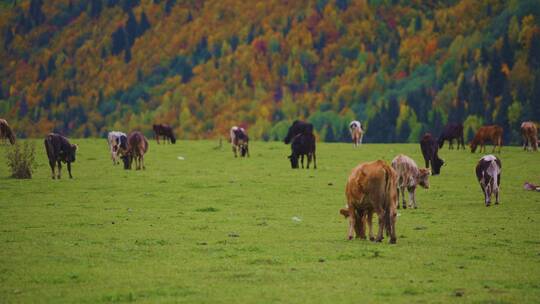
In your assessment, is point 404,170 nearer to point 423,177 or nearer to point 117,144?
point 423,177

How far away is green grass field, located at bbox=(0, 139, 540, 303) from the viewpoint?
14.2 meters

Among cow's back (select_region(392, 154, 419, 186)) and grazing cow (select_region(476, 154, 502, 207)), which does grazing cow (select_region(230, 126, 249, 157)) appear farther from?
grazing cow (select_region(476, 154, 502, 207))

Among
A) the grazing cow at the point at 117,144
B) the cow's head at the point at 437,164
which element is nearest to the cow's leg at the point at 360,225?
the cow's head at the point at 437,164

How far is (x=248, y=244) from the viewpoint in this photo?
19188 millimetres

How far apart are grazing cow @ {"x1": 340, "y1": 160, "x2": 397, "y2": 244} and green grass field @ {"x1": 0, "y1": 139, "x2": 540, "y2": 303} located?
1.66 feet

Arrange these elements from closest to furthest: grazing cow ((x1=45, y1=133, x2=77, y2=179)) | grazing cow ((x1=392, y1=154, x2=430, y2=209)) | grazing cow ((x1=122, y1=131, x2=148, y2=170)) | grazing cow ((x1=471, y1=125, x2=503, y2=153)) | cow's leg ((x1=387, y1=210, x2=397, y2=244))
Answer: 1. cow's leg ((x1=387, y1=210, x2=397, y2=244))
2. grazing cow ((x1=392, y1=154, x2=430, y2=209))
3. grazing cow ((x1=45, y1=133, x2=77, y2=179))
4. grazing cow ((x1=122, y1=131, x2=148, y2=170))
5. grazing cow ((x1=471, y1=125, x2=503, y2=153))

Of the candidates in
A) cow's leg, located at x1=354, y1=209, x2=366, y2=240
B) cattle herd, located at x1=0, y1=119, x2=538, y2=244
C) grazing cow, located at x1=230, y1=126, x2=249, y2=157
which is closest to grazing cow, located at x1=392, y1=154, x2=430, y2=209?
cattle herd, located at x1=0, y1=119, x2=538, y2=244

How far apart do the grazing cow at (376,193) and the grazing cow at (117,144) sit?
25.8 meters

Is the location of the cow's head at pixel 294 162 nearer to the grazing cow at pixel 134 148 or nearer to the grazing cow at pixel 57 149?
the grazing cow at pixel 134 148

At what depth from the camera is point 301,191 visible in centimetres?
3259

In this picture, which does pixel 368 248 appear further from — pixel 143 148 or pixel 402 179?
pixel 143 148

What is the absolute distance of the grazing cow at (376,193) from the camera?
1858cm

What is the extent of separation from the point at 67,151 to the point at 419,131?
9835 cm

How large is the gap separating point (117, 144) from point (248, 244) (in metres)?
29.3
